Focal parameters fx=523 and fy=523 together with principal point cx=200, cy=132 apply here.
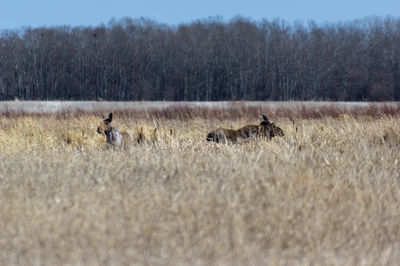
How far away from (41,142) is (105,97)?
132ft

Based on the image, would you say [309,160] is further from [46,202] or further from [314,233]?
[46,202]

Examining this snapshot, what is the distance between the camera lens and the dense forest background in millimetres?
49062

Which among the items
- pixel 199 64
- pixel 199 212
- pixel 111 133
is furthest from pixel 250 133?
pixel 199 64

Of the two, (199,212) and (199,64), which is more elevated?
(199,64)

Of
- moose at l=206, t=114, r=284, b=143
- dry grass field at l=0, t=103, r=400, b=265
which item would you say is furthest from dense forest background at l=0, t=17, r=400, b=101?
dry grass field at l=0, t=103, r=400, b=265

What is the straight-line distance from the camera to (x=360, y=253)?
3.26 metres

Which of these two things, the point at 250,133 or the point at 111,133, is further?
the point at 250,133

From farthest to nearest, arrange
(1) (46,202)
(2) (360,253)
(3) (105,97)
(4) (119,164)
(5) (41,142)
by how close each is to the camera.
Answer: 1. (3) (105,97)
2. (5) (41,142)
3. (4) (119,164)
4. (1) (46,202)
5. (2) (360,253)

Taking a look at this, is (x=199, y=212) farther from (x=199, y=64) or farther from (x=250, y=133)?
(x=199, y=64)

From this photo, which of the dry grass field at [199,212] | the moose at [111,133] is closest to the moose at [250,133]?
the moose at [111,133]

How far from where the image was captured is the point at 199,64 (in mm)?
50656

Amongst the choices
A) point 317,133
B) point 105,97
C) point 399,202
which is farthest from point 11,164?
point 105,97

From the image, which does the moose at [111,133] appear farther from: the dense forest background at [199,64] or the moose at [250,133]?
the dense forest background at [199,64]

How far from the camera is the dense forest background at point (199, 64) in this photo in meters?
49.1
